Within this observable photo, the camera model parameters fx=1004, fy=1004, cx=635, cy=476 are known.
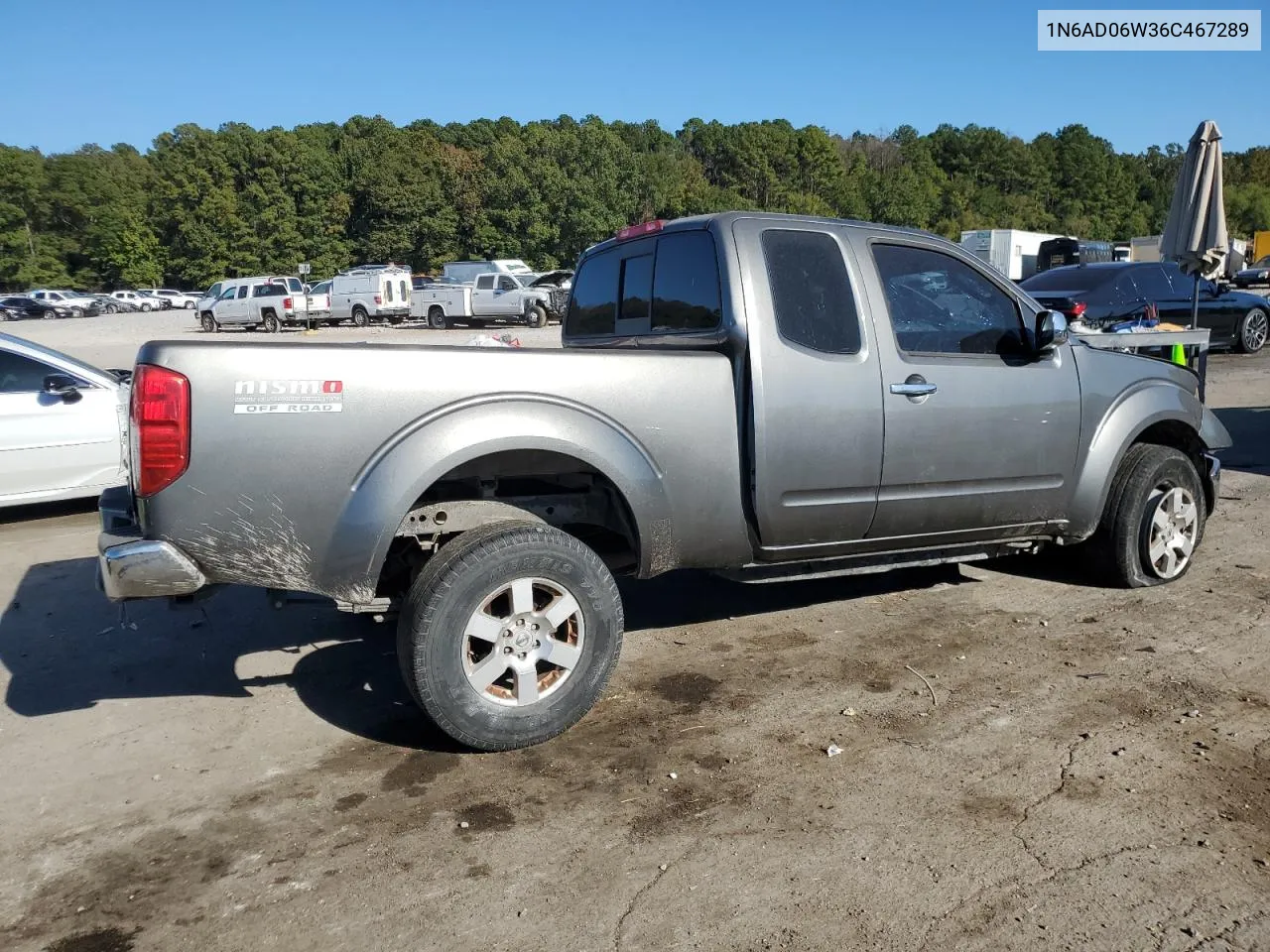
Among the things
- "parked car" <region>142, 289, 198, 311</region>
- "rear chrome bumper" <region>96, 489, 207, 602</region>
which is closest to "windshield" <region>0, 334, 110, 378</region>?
"rear chrome bumper" <region>96, 489, 207, 602</region>

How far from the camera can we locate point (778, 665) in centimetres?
460

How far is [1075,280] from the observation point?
15.3m

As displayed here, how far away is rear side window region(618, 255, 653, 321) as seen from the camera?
193 inches

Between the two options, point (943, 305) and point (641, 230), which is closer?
point (943, 305)

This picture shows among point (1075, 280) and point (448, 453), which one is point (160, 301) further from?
point (448, 453)

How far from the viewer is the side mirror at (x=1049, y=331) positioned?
480 centimetres

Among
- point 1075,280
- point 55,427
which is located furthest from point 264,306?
point 55,427

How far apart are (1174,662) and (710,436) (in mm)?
2356

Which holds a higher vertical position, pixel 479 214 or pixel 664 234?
pixel 479 214

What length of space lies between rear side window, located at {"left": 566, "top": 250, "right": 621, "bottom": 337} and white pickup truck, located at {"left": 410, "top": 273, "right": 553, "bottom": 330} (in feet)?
95.3

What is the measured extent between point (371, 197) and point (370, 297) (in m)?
49.0

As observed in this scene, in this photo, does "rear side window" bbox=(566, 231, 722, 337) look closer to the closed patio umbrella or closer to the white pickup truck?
the closed patio umbrella

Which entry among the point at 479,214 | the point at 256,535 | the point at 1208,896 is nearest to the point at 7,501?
the point at 256,535

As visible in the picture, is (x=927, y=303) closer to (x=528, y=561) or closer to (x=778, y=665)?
A: (x=778, y=665)
